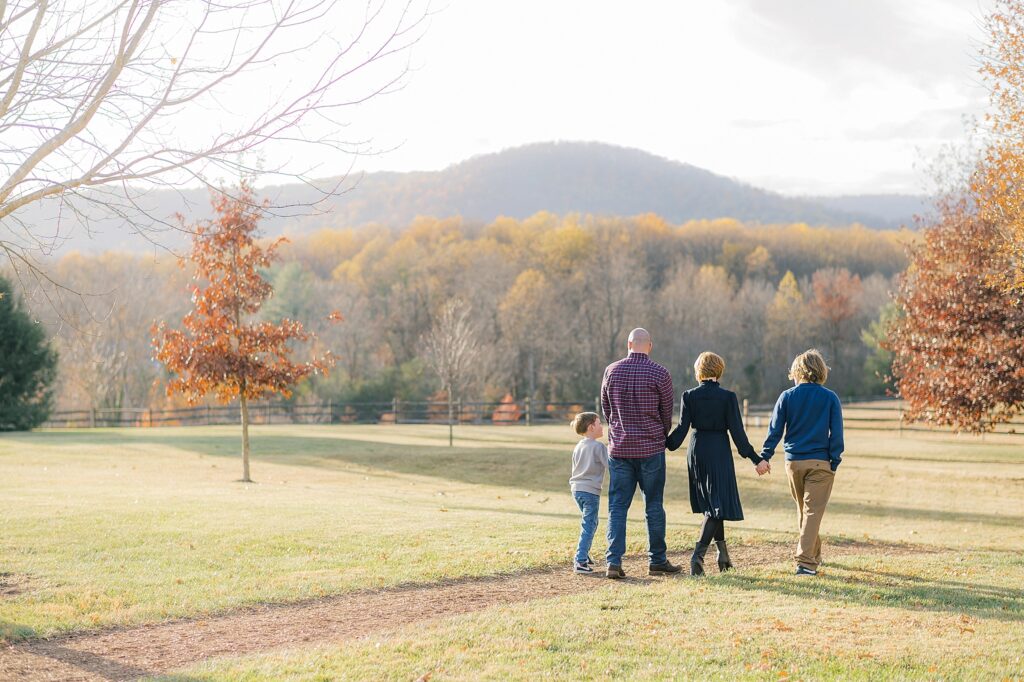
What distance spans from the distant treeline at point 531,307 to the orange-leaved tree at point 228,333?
39676 mm

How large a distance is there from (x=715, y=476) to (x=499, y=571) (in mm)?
2689

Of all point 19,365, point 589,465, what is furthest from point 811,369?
point 19,365

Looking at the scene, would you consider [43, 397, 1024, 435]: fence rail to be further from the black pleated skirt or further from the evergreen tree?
the black pleated skirt

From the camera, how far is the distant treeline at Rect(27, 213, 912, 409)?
68250mm

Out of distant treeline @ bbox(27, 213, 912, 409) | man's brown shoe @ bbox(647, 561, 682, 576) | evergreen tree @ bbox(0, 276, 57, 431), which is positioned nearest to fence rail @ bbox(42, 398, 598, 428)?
distant treeline @ bbox(27, 213, 912, 409)

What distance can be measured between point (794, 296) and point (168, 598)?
9036 centimetres

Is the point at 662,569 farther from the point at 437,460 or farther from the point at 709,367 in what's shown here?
the point at 437,460

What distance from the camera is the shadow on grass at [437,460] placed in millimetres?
21141

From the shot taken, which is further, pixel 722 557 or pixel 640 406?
pixel 722 557

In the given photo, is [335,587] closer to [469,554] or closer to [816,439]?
[469,554]

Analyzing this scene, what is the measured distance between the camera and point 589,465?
32.6 feet

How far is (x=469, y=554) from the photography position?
11.0 meters

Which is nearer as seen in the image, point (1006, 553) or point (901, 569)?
point (901, 569)

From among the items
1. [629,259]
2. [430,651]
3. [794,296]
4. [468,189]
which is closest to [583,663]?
[430,651]
